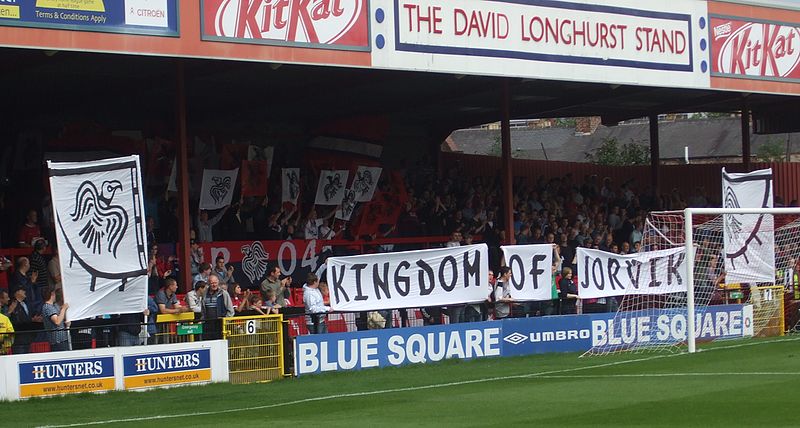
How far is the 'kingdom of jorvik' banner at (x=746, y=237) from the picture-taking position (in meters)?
25.1

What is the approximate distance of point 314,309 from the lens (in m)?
22.5

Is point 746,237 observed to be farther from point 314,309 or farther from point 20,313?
point 20,313

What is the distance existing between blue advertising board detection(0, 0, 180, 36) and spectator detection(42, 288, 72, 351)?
13.6ft

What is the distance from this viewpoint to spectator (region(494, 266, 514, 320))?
24.3m

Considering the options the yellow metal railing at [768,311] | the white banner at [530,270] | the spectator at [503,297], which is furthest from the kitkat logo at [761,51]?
the spectator at [503,297]

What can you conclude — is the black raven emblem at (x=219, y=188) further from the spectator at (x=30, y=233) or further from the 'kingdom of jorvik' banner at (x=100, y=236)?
the 'kingdom of jorvik' banner at (x=100, y=236)

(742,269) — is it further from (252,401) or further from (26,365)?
(26,365)

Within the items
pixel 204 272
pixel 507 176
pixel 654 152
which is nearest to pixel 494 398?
pixel 204 272

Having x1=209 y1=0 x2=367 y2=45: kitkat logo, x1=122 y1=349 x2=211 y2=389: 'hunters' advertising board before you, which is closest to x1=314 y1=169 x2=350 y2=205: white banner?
x1=209 y1=0 x2=367 y2=45: kitkat logo

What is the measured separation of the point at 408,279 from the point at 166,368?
527 centimetres

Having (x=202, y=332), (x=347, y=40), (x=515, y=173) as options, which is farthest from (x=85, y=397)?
(x=515, y=173)

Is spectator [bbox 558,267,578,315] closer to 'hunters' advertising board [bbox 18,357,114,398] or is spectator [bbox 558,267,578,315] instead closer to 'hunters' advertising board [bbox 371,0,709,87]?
'hunters' advertising board [bbox 371,0,709,87]

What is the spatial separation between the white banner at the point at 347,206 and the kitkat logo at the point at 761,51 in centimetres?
936

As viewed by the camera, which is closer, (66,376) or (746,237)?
(66,376)
